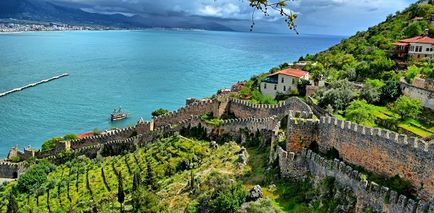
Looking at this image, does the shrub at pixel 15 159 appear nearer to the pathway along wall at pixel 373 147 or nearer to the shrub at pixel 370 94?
the shrub at pixel 370 94

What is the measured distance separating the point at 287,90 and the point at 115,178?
769 inches

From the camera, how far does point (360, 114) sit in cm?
3244

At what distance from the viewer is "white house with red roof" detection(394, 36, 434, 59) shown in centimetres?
5264

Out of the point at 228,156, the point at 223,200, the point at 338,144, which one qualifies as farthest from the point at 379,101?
the point at 223,200

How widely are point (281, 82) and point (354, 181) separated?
2834 centimetres

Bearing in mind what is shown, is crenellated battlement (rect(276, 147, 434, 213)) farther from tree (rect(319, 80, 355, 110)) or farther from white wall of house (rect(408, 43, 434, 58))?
white wall of house (rect(408, 43, 434, 58))

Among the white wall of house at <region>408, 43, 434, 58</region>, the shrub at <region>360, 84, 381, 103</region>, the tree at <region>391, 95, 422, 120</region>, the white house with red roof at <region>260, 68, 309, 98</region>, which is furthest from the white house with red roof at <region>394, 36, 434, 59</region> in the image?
the tree at <region>391, 95, 422, 120</region>

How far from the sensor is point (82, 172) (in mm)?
41594

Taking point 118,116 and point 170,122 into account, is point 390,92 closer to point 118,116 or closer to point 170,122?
point 170,122

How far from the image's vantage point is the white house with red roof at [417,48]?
173ft

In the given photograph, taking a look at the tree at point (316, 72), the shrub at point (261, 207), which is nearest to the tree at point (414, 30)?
the tree at point (316, 72)

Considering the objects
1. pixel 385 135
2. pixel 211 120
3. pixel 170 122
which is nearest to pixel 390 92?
pixel 211 120

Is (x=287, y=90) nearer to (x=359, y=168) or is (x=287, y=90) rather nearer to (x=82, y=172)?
(x=82, y=172)

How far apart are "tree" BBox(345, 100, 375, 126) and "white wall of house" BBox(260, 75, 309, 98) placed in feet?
39.3
